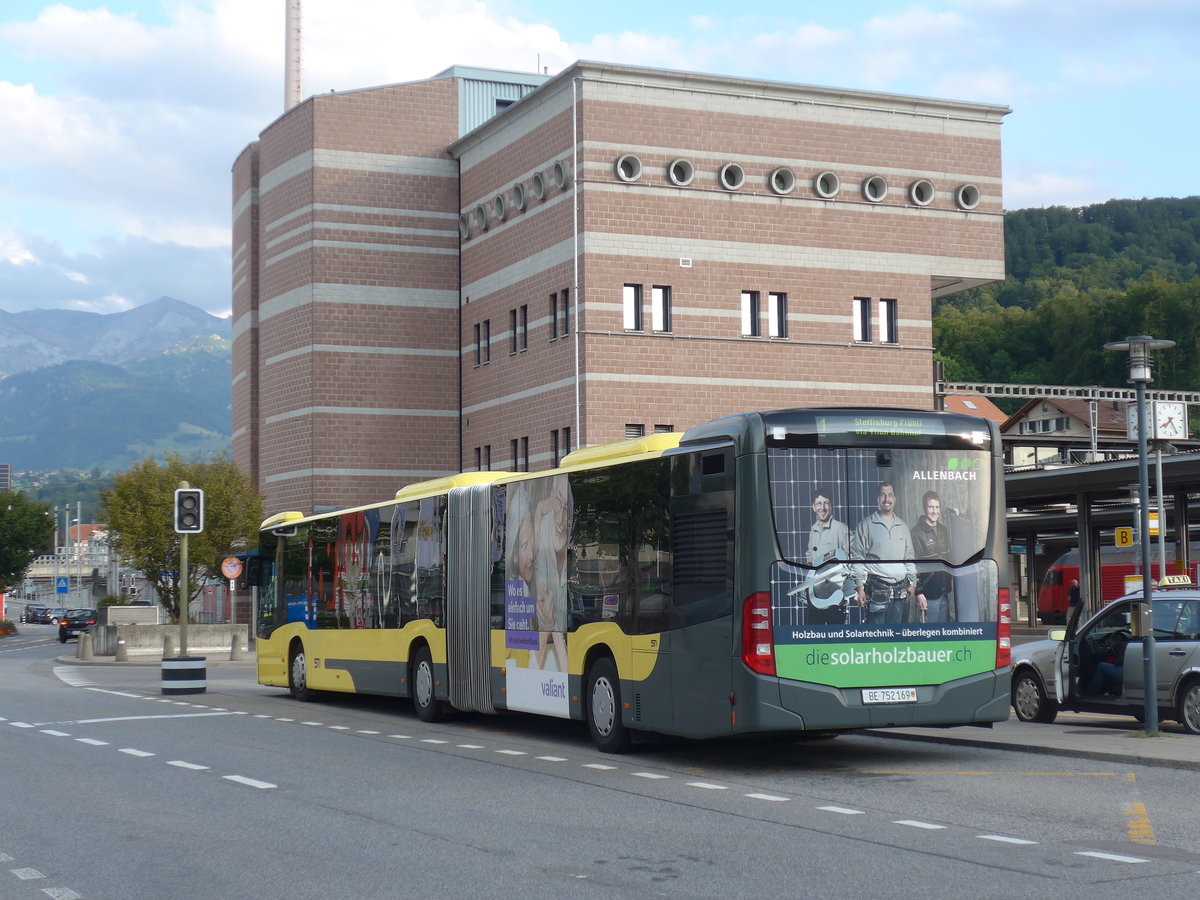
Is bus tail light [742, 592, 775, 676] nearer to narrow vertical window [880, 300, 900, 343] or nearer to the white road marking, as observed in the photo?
the white road marking

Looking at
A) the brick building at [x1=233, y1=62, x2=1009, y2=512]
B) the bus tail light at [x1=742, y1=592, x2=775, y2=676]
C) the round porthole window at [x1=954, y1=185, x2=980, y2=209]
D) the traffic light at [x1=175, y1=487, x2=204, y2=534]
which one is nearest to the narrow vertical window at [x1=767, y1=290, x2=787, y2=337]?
the brick building at [x1=233, y1=62, x2=1009, y2=512]

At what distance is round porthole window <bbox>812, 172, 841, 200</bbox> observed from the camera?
44.9 meters

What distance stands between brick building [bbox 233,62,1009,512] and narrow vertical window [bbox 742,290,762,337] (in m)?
0.09

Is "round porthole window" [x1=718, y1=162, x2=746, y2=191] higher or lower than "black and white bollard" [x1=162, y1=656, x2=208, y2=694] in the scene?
higher

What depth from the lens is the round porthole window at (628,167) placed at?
42.7m

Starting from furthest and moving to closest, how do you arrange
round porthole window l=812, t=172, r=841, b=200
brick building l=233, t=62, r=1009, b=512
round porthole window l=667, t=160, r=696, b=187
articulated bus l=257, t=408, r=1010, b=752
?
round porthole window l=812, t=172, r=841, b=200 < round porthole window l=667, t=160, r=696, b=187 < brick building l=233, t=62, r=1009, b=512 < articulated bus l=257, t=408, r=1010, b=752

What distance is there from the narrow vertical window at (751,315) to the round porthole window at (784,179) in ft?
10.0

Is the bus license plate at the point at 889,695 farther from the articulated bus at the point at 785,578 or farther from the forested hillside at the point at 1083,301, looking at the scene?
the forested hillside at the point at 1083,301

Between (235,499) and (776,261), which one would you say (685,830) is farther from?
(235,499)

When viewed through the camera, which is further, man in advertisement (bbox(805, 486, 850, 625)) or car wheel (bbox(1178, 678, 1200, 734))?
car wheel (bbox(1178, 678, 1200, 734))

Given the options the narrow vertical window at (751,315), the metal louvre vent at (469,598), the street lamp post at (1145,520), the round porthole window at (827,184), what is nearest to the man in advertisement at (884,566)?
the street lamp post at (1145,520)

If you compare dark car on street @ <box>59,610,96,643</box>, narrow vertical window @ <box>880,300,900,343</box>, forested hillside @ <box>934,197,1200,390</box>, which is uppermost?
forested hillside @ <box>934,197,1200,390</box>

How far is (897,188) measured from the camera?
45781 mm

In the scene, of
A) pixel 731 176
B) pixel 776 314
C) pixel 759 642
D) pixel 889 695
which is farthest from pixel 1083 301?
pixel 759 642
